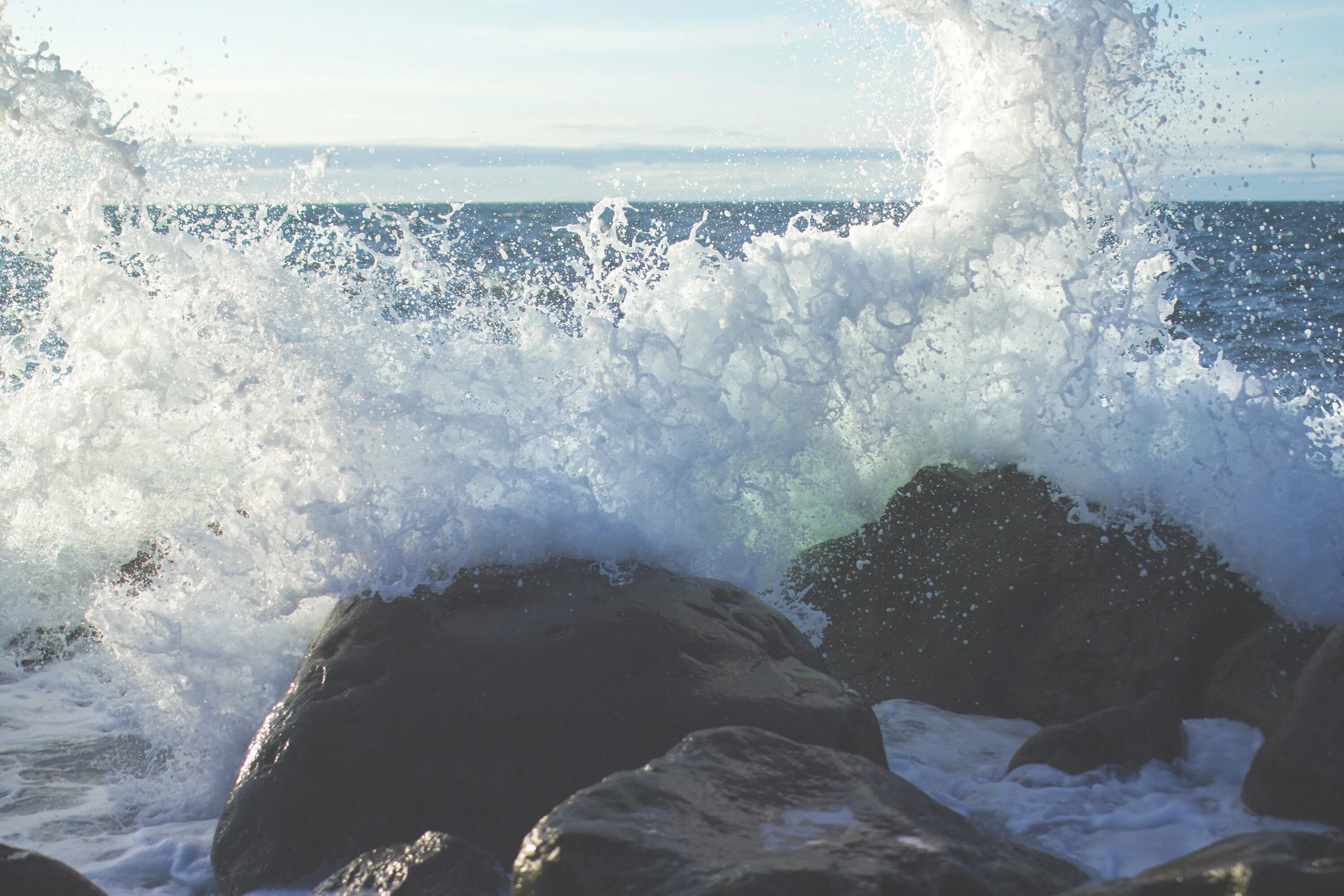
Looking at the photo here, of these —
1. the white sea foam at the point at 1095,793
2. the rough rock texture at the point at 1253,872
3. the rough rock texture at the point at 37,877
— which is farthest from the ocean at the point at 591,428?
the rough rock texture at the point at 1253,872

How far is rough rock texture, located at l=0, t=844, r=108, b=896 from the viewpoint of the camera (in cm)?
241

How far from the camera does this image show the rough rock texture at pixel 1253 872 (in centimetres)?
183

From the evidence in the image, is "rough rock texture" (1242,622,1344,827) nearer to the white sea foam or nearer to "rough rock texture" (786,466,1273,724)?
the white sea foam

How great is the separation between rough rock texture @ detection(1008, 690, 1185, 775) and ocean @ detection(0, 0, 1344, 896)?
76mm

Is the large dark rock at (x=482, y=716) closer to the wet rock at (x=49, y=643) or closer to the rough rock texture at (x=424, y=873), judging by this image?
the rough rock texture at (x=424, y=873)

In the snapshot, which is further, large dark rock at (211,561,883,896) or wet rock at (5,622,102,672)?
wet rock at (5,622,102,672)

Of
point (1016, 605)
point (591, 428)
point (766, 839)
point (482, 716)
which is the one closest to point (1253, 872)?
point (766, 839)

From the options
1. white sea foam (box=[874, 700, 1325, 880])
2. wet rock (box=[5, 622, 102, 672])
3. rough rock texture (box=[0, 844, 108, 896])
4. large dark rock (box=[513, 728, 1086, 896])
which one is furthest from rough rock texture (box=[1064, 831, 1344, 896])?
wet rock (box=[5, 622, 102, 672])

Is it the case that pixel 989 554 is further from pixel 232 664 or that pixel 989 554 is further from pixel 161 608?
pixel 161 608

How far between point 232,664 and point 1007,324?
149 inches

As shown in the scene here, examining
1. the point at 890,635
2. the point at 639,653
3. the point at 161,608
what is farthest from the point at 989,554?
the point at 161,608

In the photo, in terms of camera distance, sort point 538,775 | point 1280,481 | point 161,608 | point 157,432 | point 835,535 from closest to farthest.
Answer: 1. point 538,775
2. point 161,608
3. point 1280,481
4. point 835,535
5. point 157,432

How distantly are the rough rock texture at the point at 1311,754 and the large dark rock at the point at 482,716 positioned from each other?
1117 mm

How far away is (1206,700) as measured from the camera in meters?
3.78
